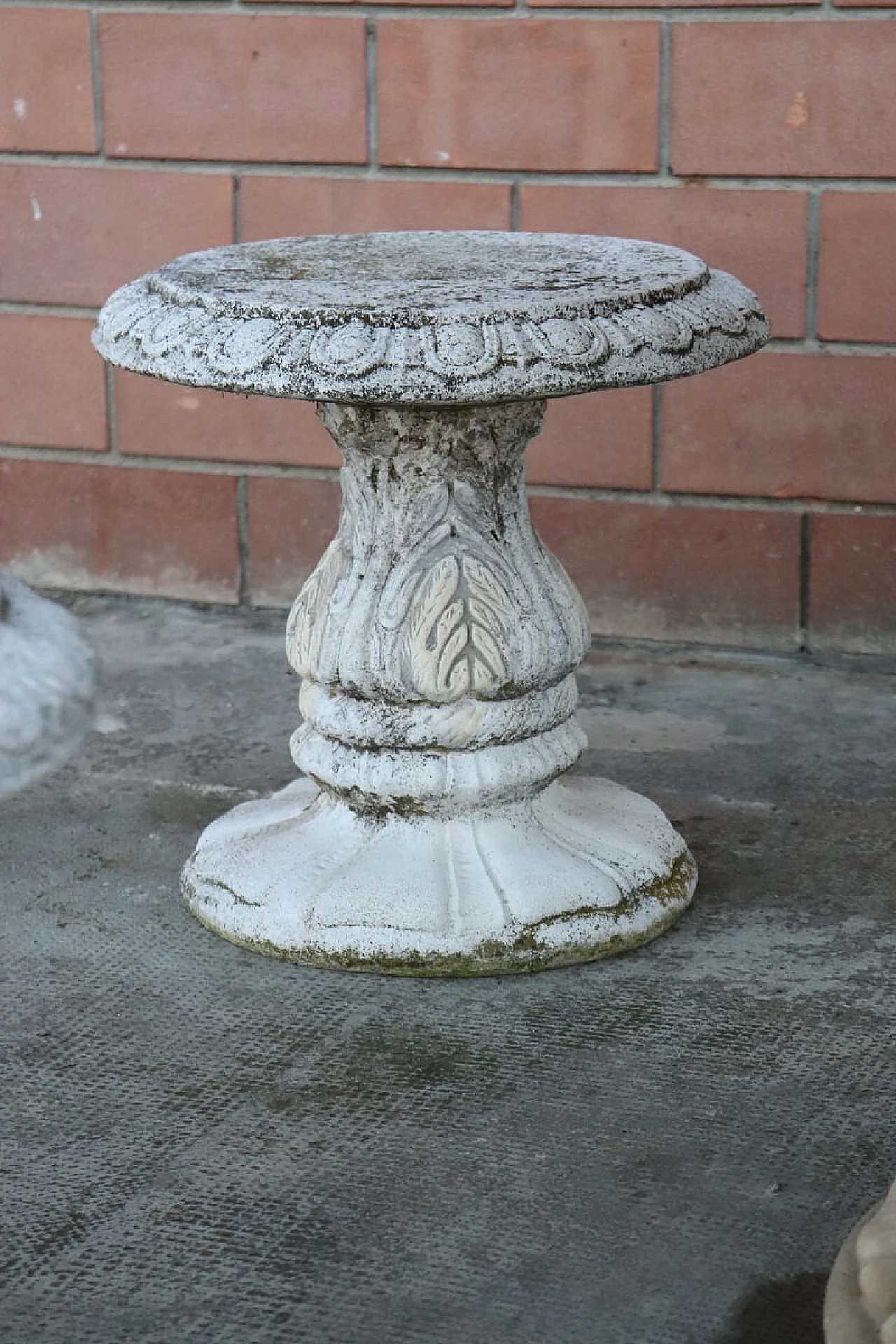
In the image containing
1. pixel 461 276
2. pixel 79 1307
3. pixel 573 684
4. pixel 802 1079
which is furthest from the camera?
pixel 573 684

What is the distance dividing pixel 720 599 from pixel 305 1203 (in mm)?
2056

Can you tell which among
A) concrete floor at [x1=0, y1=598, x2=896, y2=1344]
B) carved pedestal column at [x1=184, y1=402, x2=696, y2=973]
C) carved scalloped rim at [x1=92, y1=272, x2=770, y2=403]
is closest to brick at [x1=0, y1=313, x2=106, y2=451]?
concrete floor at [x1=0, y1=598, x2=896, y2=1344]

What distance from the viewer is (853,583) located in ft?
12.0

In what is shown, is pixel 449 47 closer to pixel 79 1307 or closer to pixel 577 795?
pixel 577 795

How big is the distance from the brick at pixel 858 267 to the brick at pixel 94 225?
49.5 inches

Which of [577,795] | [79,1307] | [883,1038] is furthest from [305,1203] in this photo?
[577,795]

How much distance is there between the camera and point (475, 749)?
8.38ft

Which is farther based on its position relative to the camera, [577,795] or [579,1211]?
[577,795]

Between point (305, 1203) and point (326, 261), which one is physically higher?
point (326, 261)

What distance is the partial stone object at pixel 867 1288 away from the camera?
1530 millimetres

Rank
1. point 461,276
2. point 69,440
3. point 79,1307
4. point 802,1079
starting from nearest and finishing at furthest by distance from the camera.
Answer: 1. point 79,1307
2. point 802,1079
3. point 461,276
4. point 69,440

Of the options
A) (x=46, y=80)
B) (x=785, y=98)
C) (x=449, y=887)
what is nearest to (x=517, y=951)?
(x=449, y=887)

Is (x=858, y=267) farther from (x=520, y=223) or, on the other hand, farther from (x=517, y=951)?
(x=517, y=951)

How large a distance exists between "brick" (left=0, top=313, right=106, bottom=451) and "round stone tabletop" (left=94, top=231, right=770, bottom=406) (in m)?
1.47
